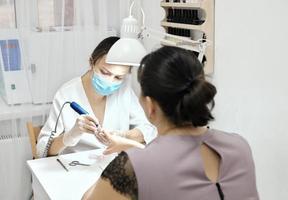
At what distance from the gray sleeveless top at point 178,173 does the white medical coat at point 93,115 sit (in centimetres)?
106

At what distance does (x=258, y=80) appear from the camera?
6.50 ft

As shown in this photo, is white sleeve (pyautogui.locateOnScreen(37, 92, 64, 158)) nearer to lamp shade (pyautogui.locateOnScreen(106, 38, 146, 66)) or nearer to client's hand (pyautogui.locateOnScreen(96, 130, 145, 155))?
client's hand (pyautogui.locateOnScreen(96, 130, 145, 155))

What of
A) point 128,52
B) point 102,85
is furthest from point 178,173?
point 102,85

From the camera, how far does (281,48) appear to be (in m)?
1.83

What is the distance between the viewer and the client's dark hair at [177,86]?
1166mm

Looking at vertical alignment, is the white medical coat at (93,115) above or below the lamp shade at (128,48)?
below

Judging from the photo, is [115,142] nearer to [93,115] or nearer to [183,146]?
[93,115]

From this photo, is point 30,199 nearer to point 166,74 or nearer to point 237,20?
point 237,20

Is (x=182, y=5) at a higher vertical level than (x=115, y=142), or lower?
higher

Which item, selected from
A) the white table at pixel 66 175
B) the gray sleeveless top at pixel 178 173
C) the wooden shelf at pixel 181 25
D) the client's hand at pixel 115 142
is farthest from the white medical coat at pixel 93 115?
the gray sleeveless top at pixel 178 173

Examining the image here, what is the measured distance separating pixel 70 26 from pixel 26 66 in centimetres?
36

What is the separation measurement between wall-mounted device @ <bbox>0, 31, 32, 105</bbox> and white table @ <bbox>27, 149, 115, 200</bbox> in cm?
54

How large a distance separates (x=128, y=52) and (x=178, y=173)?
2.23 ft

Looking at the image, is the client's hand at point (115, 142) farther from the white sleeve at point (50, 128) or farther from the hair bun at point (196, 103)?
the hair bun at point (196, 103)
